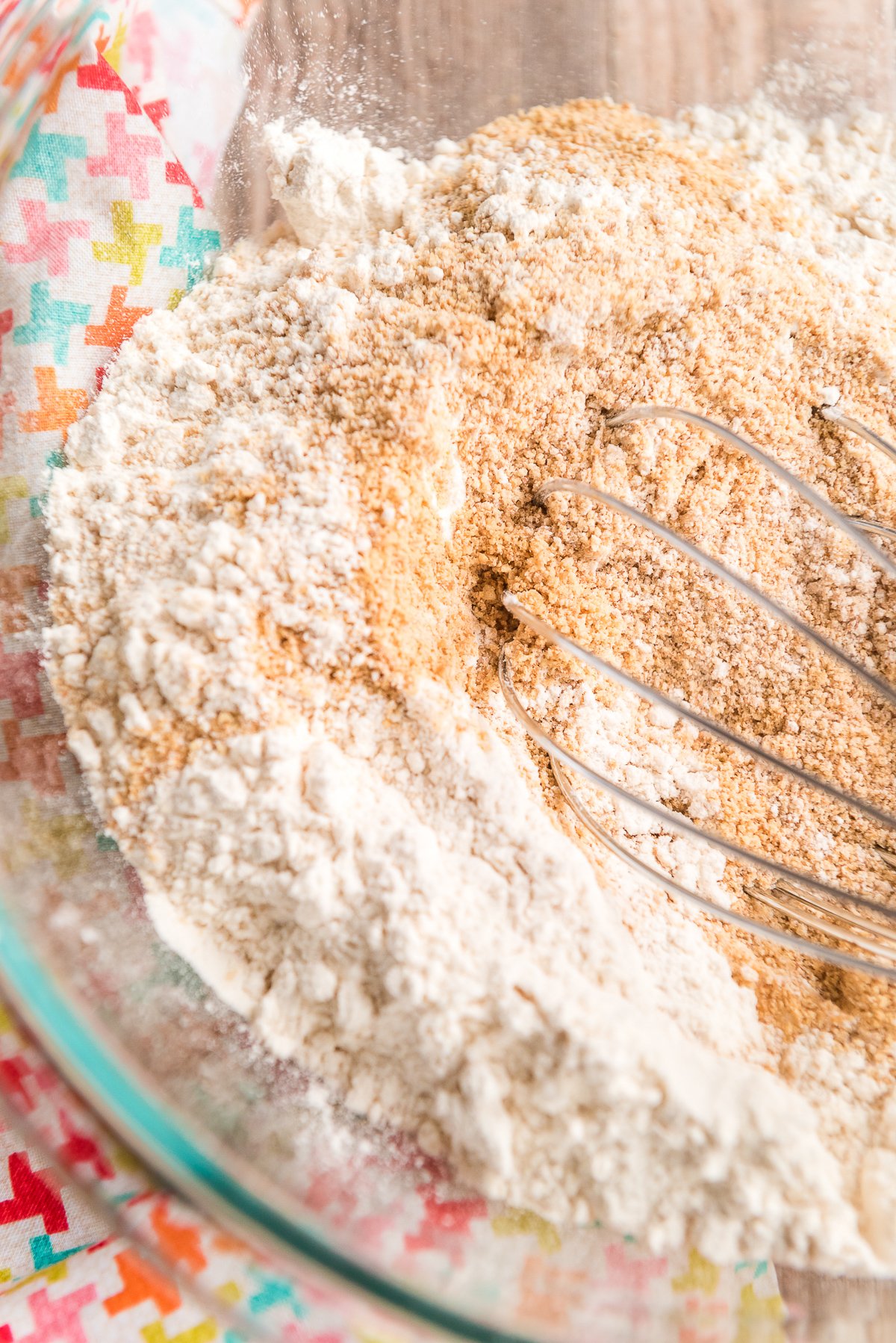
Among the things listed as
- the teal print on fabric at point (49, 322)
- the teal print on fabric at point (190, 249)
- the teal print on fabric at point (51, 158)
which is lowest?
the teal print on fabric at point (49, 322)

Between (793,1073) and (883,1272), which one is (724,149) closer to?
(793,1073)

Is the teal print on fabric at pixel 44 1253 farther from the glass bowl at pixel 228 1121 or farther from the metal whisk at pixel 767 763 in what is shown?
the metal whisk at pixel 767 763

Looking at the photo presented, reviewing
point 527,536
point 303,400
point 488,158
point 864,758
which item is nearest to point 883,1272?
point 864,758

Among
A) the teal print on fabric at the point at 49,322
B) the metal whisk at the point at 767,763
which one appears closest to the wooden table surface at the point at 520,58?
the teal print on fabric at the point at 49,322

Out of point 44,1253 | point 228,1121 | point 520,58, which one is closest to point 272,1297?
point 228,1121

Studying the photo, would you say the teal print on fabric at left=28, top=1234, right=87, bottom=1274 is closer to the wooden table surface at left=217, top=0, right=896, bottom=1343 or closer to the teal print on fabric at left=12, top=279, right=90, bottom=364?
the teal print on fabric at left=12, top=279, right=90, bottom=364

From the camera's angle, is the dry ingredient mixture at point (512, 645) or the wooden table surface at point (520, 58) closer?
the dry ingredient mixture at point (512, 645)
